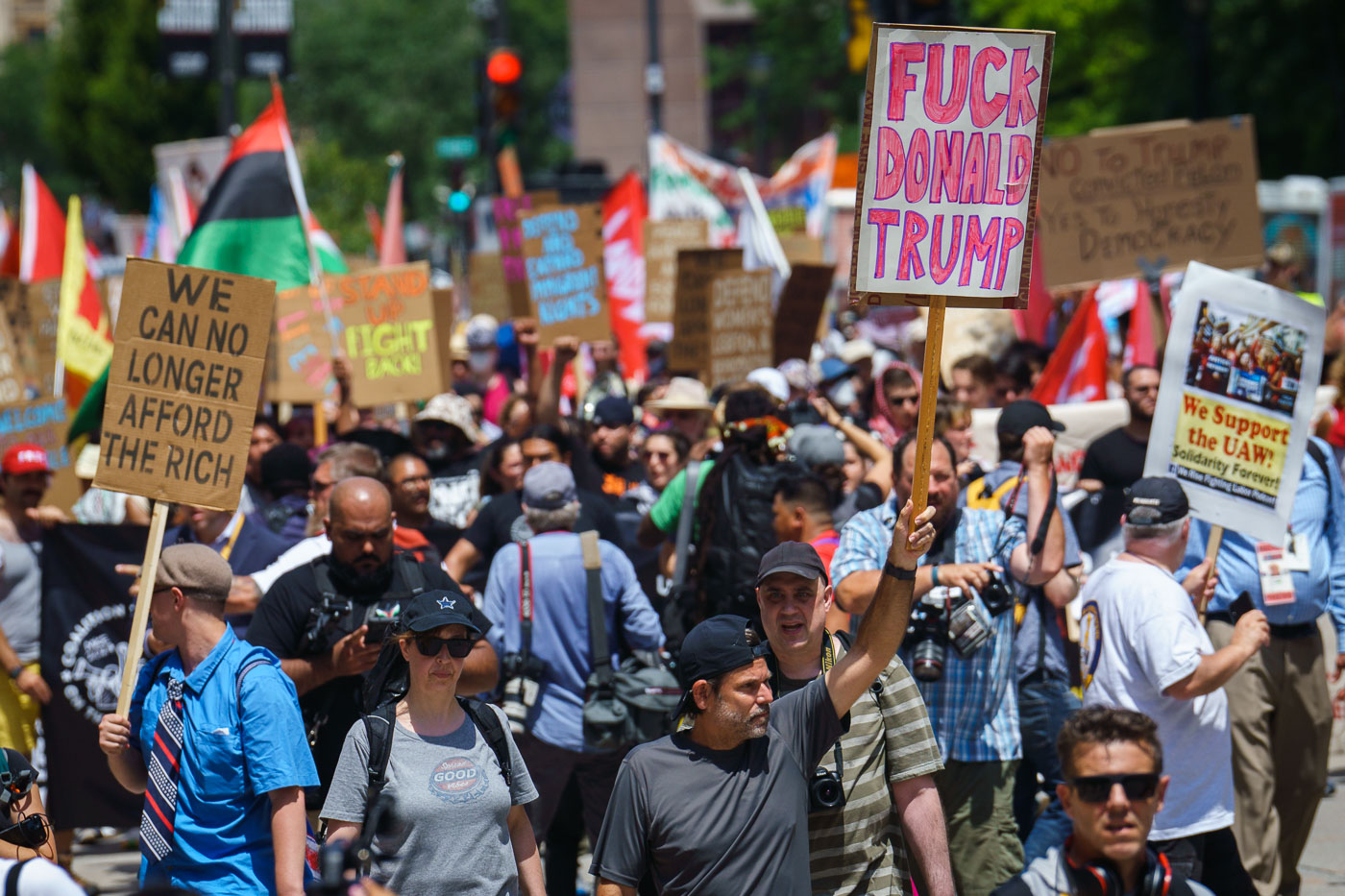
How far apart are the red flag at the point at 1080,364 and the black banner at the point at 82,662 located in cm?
538

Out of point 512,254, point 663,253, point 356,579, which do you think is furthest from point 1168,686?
point 663,253

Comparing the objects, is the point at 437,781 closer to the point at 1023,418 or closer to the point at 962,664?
the point at 962,664

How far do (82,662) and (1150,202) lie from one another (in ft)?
20.4

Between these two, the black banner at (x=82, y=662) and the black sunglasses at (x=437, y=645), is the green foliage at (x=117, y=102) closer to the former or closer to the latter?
the black banner at (x=82, y=662)

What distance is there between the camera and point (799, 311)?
36.7 feet

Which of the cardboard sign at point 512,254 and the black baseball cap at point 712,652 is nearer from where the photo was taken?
the black baseball cap at point 712,652

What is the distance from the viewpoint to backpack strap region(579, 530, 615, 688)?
5949 mm

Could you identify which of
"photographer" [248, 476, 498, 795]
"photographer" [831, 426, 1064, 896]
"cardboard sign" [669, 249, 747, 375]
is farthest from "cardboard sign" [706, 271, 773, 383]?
"photographer" [248, 476, 498, 795]

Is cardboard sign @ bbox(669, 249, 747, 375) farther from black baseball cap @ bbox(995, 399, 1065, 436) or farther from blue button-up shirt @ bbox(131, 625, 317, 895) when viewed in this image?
blue button-up shirt @ bbox(131, 625, 317, 895)

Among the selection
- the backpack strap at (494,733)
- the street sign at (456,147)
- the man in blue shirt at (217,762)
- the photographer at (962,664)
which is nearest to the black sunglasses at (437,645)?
the backpack strap at (494,733)

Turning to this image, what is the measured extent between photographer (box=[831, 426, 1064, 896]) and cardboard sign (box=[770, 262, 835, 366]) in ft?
18.8

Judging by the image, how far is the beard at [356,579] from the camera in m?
5.23

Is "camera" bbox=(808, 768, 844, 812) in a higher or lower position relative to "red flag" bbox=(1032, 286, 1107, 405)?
lower

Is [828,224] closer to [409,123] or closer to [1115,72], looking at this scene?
[1115,72]
